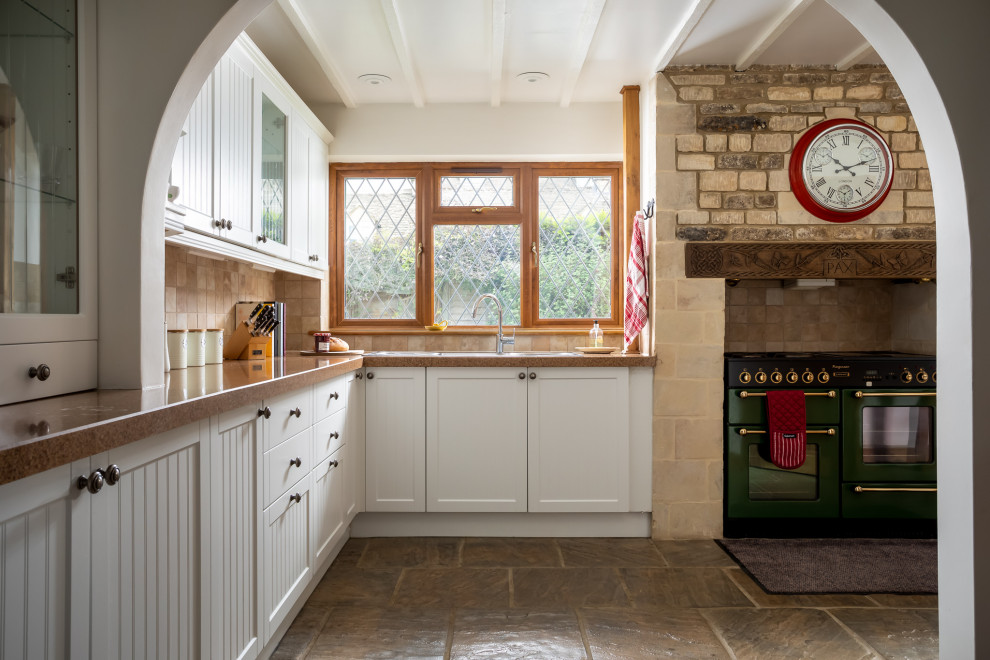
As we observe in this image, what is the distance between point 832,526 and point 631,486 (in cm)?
101

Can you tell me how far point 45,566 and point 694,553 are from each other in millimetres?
2727

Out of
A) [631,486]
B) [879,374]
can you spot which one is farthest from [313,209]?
[879,374]

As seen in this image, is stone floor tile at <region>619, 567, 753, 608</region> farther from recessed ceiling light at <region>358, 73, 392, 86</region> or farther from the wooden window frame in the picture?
recessed ceiling light at <region>358, 73, 392, 86</region>

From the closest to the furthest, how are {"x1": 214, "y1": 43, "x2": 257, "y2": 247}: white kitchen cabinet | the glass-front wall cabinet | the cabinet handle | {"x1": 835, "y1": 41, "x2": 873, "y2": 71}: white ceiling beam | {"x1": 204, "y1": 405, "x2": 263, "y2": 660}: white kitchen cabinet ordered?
the cabinet handle → the glass-front wall cabinet → {"x1": 204, "y1": 405, "x2": 263, "y2": 660}: white kitchen cabinet → {"x1": 214, "y1": 43, "x2": 257, "y2": 247}: white kitchen cabinet → {"x1": 835, "y1": 41, "x2": 873, "y2": 71}: white ceiling beam

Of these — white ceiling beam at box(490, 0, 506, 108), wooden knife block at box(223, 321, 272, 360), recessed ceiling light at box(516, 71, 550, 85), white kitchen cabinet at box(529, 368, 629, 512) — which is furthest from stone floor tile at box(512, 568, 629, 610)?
recessed ceiling light at box(516, 71, 550, 85)

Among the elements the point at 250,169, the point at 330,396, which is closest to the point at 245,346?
the point at 330,396

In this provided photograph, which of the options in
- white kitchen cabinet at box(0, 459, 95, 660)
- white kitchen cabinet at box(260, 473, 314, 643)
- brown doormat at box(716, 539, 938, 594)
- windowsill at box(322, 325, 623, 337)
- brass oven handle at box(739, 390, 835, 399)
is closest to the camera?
white kitchen cabinet at box(0, 459, 95, 660)

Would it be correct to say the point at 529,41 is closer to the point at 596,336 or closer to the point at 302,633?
the point at 596,336

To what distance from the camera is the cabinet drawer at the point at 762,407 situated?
124 inches

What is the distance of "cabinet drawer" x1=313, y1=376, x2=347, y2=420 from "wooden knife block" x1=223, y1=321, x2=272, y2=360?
0.39m

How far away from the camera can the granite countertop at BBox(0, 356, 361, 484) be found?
2.99 ft

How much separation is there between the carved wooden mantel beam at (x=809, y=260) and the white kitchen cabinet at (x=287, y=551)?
2151 millimetres

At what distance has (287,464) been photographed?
2.12 m

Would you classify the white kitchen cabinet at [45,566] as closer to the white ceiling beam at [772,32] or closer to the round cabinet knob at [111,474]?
the round cabinet knob at [111,474]
